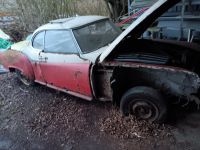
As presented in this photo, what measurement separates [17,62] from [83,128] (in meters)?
2.37

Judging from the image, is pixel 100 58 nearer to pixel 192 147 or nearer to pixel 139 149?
pixel 139 149

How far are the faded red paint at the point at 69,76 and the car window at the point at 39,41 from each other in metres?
0.42

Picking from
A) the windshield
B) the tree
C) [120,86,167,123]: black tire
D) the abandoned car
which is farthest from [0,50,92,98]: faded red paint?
the tree

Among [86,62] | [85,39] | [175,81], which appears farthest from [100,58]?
[175,81]

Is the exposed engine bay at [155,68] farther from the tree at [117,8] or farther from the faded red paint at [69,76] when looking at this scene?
the tree at [117,8]

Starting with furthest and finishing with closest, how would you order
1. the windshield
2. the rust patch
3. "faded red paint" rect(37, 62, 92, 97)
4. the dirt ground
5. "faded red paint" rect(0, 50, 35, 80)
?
the rust patch
"faded red paint" rect(0, 50, 35, 80)
the windshield
"faded red paint" rect(37, 62, 92, 97)
the dirt ground

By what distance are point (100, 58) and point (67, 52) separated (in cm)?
77

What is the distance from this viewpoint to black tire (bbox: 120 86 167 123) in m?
3.52

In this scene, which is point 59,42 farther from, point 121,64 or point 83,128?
point 83,128

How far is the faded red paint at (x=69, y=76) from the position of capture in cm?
388

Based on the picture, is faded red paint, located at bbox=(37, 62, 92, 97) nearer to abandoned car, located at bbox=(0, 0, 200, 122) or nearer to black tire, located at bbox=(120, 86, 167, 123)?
abandoned car, located at bbox=(0, 0, 200, 122)

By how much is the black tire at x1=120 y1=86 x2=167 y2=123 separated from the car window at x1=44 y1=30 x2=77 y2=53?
1232 millimetres

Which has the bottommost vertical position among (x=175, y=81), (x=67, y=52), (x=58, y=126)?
(x=58, y=126)

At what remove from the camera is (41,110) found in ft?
14.9
